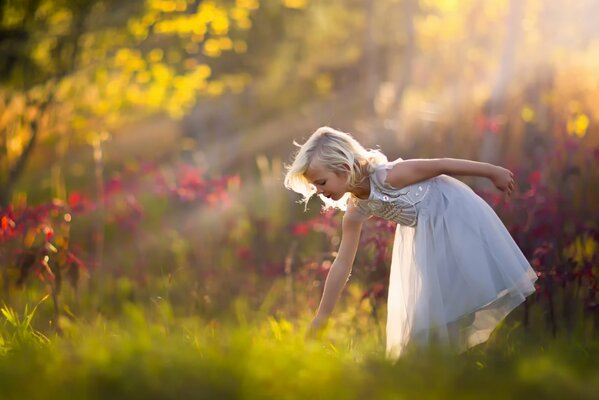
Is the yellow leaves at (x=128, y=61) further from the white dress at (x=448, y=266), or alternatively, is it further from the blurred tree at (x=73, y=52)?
the white dress at (x=448, y=266)

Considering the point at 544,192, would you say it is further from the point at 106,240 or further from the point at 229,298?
the point at 106,240

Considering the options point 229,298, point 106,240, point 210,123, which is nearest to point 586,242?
point 229,298

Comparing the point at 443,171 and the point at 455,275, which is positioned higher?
the point at 443,171

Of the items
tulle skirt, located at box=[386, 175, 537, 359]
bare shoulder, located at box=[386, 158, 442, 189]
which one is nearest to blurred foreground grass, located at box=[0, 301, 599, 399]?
tulle skirt, located at box=[386, 175, 537, 359]

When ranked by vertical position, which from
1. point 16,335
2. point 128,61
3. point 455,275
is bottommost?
point 16,335

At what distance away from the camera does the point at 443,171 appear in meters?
3.59

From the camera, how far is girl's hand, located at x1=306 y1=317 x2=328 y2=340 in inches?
139

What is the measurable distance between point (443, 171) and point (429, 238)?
31 centimetres

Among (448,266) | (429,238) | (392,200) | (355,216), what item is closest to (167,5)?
(355,216)

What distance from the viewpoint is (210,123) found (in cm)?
1789

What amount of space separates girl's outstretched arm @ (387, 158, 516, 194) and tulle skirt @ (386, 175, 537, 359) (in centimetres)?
16

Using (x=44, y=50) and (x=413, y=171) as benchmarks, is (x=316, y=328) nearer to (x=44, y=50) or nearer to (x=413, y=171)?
(x=413, y=171)

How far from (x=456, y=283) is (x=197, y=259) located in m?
3.27

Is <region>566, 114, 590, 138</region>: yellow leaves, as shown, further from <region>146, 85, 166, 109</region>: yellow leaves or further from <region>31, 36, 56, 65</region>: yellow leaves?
<region>31, 36, 56, 65</region>: yellow leaves
